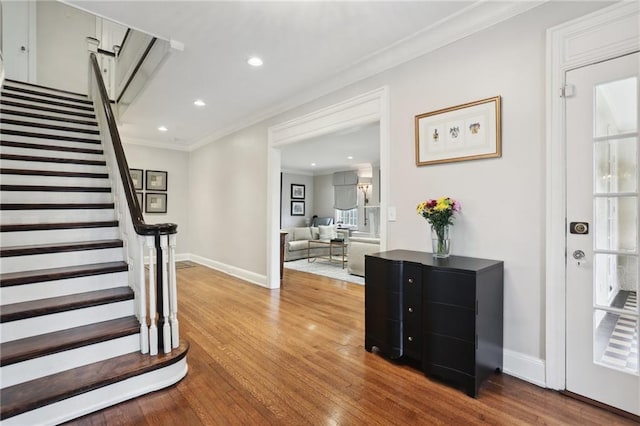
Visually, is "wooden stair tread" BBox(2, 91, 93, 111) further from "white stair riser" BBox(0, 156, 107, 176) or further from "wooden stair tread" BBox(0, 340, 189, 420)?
"wooden stair tread" BBox(0, 340, 189, 420)

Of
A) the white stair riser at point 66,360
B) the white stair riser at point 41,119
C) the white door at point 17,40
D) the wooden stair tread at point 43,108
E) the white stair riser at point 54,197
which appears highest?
the white door at point 17,40

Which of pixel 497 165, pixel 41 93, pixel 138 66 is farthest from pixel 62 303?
pixel 41 93

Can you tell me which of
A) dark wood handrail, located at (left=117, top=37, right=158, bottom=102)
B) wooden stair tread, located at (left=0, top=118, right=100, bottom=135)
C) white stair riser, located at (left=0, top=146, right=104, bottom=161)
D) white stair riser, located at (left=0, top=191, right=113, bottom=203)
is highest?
dark wood handrail, located at (left=117, top=37, right=158, bottom=102)

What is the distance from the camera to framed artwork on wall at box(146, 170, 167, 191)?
6520 millimetres

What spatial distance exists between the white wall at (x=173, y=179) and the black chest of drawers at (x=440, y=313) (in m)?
5.64

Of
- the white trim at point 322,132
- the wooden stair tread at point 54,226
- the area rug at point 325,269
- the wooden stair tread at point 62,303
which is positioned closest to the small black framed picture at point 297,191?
the area rug at point 325,269

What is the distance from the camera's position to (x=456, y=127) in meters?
2.51

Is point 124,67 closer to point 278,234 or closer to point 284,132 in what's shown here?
point 284,132

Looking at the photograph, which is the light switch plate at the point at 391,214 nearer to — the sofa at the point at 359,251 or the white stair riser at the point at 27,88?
the sofa at the point at 359,251

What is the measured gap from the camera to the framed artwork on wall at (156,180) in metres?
6.52

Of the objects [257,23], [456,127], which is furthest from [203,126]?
[456,127]

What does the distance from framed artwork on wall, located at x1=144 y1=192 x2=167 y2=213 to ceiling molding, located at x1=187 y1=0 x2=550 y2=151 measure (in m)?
4.20

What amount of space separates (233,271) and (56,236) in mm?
3084

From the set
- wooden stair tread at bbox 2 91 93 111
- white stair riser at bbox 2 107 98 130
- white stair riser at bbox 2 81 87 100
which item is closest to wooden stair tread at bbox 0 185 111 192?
white stair riser at bbox 2 107 98 130
